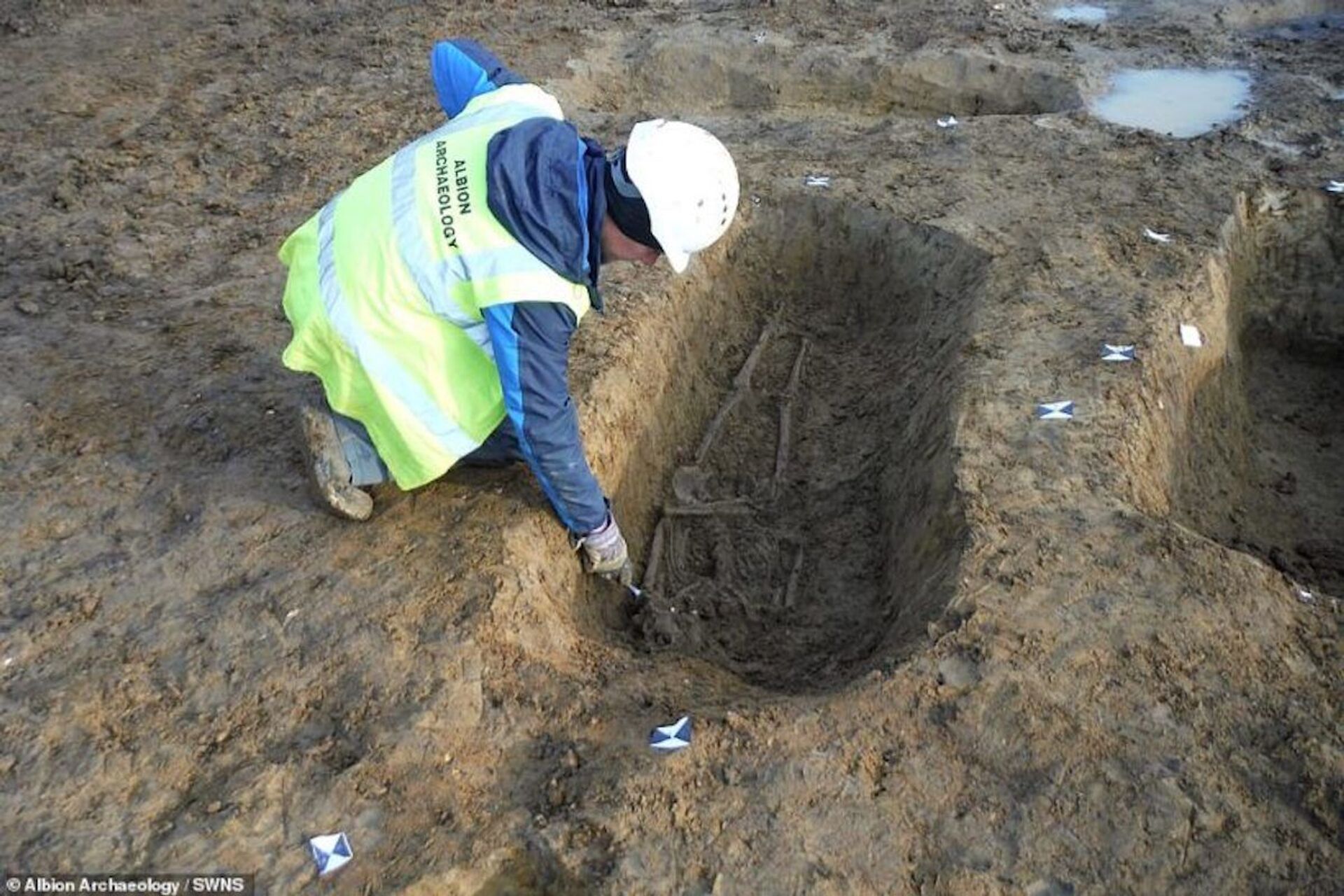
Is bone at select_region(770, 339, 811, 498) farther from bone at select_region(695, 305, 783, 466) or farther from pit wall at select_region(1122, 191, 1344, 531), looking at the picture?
pit wall at select_region(1122, 191, 1344, 531)

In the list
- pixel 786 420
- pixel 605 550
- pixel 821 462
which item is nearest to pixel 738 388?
pixel 786 420

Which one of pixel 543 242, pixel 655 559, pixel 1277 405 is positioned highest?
pixel 543 242

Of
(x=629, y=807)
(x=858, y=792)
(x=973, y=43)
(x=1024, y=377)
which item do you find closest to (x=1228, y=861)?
(x=858, y=792)

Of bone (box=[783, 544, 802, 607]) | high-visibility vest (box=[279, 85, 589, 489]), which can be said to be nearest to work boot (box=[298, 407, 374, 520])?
high-visibility vest (box=[279, 85, 589, 489])

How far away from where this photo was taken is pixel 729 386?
5.54 metres

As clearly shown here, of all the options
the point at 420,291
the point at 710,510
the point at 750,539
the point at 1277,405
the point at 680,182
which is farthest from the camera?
the point at 1277,405

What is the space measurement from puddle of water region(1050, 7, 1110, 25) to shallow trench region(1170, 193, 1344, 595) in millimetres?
3647

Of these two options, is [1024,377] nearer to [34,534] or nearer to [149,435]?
[149,435]

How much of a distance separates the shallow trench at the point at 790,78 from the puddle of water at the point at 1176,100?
58 centimetres

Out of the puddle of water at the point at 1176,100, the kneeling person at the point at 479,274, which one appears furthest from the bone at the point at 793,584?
the puddle of water at the point at 1176,100

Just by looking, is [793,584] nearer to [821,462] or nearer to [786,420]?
[821,462]

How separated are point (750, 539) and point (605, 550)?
1.03 meters

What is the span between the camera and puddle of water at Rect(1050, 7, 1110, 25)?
8.88 m

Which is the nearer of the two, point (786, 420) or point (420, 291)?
point (420, 291)
